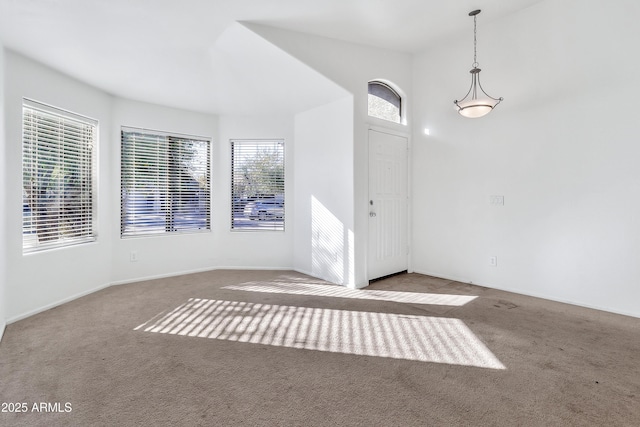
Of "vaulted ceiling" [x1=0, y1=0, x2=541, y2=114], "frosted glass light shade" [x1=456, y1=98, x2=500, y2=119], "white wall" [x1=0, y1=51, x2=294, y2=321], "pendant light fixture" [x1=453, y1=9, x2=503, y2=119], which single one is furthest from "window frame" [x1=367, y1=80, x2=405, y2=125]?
"white wall" [x1=0, y1=51, x2=294, y2=321]

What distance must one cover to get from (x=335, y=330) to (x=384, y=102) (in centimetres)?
319

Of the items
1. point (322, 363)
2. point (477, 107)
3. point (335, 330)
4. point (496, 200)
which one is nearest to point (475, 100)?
point (477, 107)

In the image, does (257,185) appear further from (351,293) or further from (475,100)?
(475,100)

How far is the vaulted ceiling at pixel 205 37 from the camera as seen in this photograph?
2.51 metres

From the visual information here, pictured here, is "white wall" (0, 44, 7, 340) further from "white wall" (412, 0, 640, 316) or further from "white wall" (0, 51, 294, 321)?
"white wall" (412, 0, 640, 316)

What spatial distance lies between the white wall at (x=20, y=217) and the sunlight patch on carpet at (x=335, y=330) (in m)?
1.34

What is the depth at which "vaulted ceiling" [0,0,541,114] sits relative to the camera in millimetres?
2512

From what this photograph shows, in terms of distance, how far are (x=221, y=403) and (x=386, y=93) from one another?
163 inches

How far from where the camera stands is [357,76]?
3.84m

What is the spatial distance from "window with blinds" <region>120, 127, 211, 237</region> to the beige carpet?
4.42 ft

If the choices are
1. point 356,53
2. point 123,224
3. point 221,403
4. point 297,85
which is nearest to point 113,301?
point 123,224

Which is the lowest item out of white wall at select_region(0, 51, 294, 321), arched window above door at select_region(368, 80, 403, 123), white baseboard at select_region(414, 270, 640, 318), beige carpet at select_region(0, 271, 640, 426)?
beige carpet at select_region(0, 271, 640, 426)

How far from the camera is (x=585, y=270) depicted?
313 cm

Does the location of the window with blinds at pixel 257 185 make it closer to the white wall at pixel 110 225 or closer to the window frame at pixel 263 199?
the window frame at pixel 263 199
